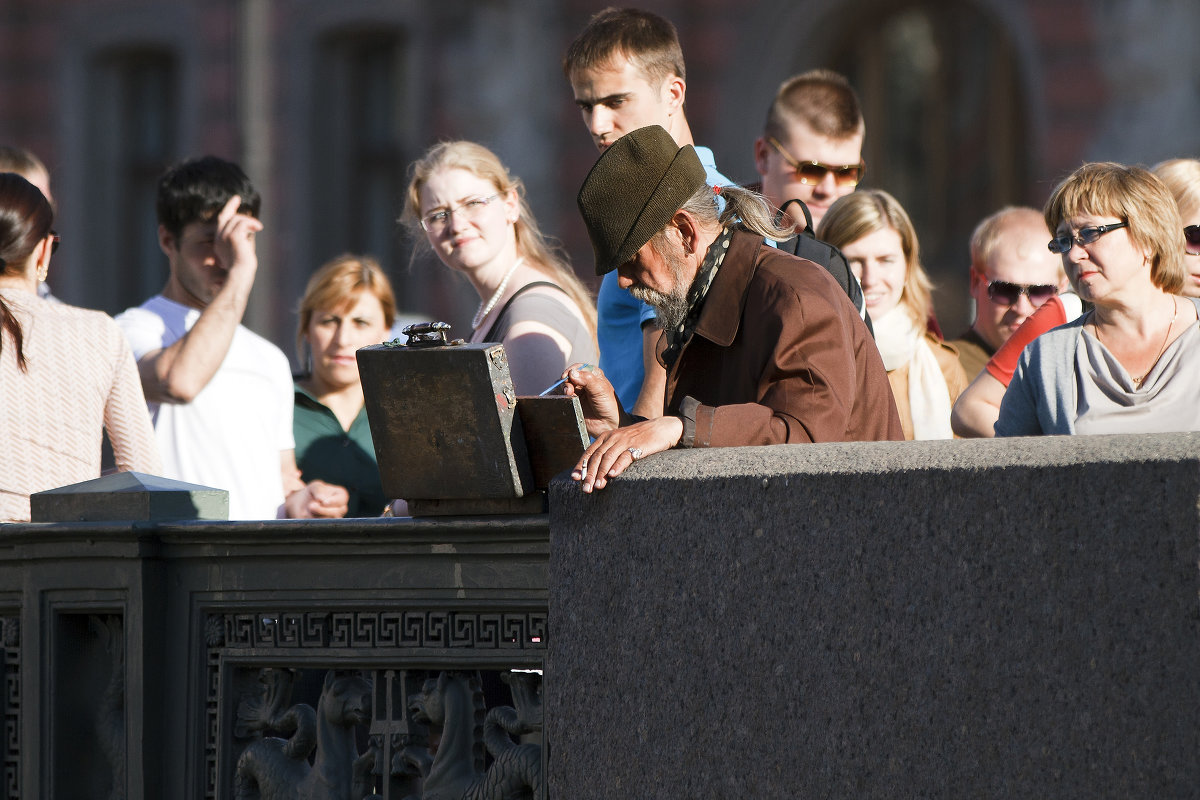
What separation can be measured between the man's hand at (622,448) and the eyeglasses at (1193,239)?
6.08ft

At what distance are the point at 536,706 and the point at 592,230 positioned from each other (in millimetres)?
874

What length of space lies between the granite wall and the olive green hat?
499 millimetres

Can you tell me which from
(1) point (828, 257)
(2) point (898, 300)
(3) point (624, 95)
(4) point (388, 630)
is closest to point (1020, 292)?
(2) point (898, 300)

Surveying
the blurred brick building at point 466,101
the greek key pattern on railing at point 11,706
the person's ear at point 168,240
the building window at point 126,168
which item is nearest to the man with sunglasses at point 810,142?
the person's ear at point 168,240

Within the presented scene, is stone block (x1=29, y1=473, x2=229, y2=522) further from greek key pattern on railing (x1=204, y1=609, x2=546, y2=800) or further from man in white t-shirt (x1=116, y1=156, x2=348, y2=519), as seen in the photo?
man in white t-shirt (x1=116, y1=156, x2=348, y2=519)

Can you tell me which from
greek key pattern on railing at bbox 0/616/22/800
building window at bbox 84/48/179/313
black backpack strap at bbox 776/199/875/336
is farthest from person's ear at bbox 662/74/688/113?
building window at bbox 84/48/179/313

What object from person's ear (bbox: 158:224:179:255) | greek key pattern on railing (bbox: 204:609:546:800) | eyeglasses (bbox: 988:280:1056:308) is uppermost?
person's ear (bbox: 158:224:179:255)

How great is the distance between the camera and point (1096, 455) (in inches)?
90.9

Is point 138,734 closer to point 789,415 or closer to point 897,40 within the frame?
point 789,415

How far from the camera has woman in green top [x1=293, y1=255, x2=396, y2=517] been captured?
17.7 ft

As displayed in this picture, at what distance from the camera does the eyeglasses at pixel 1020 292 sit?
4.61m

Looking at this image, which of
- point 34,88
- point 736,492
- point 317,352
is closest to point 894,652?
point 736,492

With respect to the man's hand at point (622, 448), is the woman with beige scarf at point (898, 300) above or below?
above

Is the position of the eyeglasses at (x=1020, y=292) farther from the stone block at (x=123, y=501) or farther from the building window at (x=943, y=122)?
the building window at (x=943, y=122)
